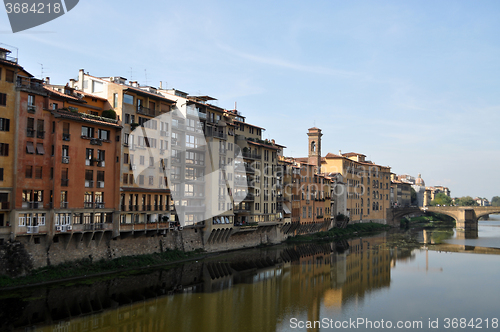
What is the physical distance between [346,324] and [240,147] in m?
34.1

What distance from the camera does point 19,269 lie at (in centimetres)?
3372

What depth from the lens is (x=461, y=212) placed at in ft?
360

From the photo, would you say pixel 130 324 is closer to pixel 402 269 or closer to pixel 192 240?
pixel 192 240

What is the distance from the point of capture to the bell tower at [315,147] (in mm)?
95769

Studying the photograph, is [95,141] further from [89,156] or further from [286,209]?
[286,209]

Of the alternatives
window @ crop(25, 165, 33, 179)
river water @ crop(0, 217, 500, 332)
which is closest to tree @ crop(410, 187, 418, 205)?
river water @ crop(0, 217, 500, 332)

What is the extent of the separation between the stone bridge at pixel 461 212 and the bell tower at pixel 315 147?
30.7 meters

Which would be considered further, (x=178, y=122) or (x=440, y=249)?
(x=440, y=249)

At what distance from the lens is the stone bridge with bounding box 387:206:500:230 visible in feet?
355

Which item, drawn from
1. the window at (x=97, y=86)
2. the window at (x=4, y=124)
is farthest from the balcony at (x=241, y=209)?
the window at (x=4, y=124)

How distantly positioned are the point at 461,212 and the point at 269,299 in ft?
296

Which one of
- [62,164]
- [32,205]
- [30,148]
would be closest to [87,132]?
[62,164]

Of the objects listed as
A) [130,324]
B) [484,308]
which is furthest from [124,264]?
[484,308]

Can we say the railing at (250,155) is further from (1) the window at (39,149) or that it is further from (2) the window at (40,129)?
(1) the window at (39,149)
